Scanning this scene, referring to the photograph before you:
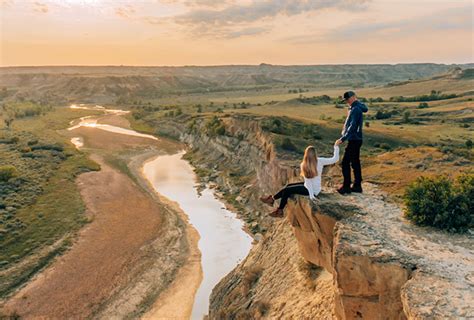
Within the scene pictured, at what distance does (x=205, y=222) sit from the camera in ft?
115

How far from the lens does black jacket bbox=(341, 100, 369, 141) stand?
1265 centimetres

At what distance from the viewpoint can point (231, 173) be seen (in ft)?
150

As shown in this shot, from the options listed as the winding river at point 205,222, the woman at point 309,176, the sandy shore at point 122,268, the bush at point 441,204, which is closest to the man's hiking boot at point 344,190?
the woman at point 309,176

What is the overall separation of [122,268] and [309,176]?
1791 centimetres

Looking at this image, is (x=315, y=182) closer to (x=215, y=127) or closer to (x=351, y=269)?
(x=351, y=269)

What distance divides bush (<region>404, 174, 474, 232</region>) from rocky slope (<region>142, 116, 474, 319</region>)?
0.49m

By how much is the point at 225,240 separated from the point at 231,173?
15.1 m

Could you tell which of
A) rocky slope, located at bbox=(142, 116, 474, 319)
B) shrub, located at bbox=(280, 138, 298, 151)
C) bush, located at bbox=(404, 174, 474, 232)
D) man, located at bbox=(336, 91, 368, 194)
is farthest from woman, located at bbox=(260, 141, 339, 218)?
shrub, located at bbox=(280, 138, 298, 151)

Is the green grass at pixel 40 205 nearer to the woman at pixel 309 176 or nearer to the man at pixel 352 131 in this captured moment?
the woman at pixel 309 176

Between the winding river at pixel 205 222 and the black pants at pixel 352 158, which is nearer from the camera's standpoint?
the black pants at pixel 352 158

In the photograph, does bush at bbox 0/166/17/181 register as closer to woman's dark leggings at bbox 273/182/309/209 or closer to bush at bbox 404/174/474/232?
woman's dark leggings at bbox 273/182/309/209

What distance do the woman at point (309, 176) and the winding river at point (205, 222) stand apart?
11.6 meters

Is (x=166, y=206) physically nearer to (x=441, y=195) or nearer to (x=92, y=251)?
(x=92, y=251)

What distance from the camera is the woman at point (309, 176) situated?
12.7 m
